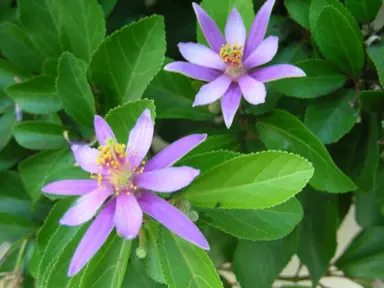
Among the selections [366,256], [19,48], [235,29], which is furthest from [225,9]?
[366,256]

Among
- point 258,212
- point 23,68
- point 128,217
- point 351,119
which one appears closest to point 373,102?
point 351,119

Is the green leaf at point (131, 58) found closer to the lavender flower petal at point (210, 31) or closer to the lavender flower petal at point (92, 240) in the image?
the lavender flower petal at point (210, 31)

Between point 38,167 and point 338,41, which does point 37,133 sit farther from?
point 338,41

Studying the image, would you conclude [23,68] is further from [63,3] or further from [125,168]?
[125,168]

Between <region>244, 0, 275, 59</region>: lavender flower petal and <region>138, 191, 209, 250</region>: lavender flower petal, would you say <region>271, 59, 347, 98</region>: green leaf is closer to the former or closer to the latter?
<region>244, 0, 275, 59</region>: lavender flower petal

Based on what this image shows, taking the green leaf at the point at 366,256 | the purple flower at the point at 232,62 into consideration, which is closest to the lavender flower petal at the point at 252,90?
the purple flower at the point at 232,62

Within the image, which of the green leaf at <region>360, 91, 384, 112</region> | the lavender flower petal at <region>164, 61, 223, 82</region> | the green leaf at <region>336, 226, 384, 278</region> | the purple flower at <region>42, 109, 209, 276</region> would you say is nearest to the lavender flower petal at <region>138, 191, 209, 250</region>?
the purple flower at <region>42, 109, 209, 276</region>
